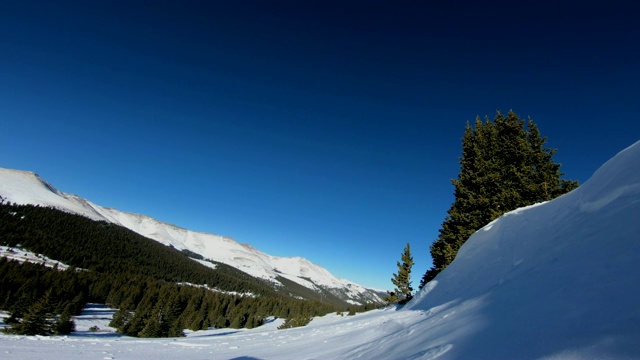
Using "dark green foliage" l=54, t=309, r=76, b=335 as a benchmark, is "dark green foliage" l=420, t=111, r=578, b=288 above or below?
above

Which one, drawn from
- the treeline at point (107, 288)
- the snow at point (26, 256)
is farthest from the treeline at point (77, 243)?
the snow at point (26, 256)

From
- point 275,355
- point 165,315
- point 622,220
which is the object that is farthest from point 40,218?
Answer: point 622,220

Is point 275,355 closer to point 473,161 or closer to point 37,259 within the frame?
point 473,161

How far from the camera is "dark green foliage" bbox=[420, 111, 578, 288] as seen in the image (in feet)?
80.1

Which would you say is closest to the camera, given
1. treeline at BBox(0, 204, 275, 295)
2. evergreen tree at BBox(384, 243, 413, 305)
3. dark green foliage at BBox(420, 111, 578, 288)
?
dark green foliage at BBox(420, 111, 578, 288)

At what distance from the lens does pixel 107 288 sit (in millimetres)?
98125

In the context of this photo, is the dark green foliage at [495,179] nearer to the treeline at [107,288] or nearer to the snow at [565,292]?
the snow at [565,292]

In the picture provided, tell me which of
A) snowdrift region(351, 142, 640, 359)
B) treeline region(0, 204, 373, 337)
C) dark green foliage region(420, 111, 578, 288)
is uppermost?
dark green foliage region(420, 111, 578, 288)

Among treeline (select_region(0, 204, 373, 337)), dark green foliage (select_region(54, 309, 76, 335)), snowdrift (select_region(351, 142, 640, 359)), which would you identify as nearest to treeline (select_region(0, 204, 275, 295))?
treeline (select_region(0, 204, 373, 337))

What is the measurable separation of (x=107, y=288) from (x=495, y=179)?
116 m

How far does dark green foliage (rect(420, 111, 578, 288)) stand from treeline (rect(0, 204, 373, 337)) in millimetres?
41952

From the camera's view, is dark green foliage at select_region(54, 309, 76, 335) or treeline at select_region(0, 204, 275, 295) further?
treeline at select_region(0, 204, 275, 295)

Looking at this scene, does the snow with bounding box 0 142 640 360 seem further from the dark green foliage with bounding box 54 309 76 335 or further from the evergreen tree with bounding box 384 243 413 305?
the dark green foliage with bounding box 54 309 76 335

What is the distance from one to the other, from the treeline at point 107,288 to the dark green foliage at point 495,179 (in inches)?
1652
